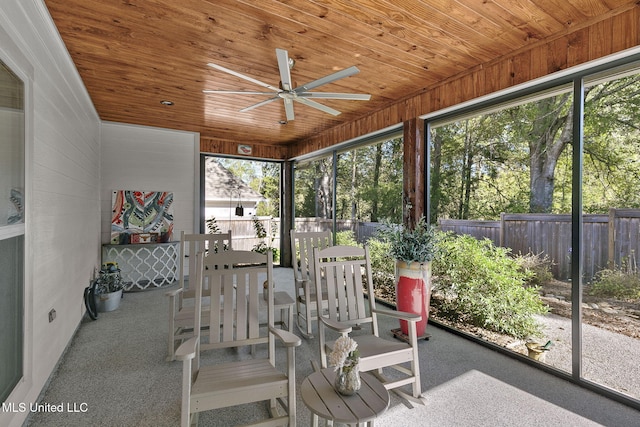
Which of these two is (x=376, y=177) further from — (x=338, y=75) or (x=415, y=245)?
(x=338, y=75)

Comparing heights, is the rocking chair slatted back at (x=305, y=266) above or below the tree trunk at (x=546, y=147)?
below

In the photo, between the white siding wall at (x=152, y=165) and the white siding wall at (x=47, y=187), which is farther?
the white siding wall at (x=152, y=165)

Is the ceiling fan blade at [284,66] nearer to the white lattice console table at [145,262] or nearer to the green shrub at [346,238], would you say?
the green shrub at [346,238]

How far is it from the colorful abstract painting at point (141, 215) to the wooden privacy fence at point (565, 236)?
Answer: 5.08 metres

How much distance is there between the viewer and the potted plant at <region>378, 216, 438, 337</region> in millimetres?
3174

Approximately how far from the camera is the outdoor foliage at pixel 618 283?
2275mm

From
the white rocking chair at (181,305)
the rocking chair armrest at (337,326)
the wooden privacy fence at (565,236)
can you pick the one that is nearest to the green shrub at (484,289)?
the wooden privacy fence at (565,236)

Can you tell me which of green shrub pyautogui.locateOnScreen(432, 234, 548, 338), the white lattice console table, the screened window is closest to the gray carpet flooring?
green shrub pyautogui.locateOnScreen(432, 234, 548, 338)

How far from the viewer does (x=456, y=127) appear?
11.9 ft

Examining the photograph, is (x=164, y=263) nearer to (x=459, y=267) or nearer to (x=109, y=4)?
(x=109, y=4)

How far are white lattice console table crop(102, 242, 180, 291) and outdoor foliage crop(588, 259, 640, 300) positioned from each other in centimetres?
571

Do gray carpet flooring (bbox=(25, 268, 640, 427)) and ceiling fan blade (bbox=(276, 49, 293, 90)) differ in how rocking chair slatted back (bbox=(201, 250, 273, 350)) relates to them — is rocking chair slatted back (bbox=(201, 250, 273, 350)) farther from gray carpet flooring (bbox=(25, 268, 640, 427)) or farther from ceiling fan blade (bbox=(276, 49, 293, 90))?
ceiling fan blade (bbox=(276, 49, 293, 90))

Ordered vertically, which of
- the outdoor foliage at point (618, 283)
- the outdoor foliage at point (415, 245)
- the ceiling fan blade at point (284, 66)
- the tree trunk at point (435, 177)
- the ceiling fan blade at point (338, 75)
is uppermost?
the ceiling fan blade at point (284, 66)

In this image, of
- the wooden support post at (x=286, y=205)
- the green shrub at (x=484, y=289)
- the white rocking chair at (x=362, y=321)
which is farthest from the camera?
the wooden support post at (x=286, y=205)
